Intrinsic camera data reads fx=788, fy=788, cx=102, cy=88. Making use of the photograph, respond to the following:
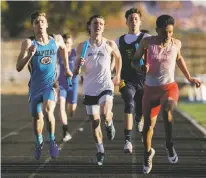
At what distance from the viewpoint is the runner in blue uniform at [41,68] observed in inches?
477

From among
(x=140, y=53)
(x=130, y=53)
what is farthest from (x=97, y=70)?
(x=140, y=53)

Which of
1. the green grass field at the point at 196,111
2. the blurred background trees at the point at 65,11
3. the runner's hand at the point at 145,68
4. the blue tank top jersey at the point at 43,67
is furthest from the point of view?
the blurred background trees at the point at 65,11

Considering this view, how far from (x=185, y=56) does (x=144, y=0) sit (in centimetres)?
1631

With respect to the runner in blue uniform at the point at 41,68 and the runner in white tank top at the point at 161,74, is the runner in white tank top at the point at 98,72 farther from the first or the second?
the runner in white tank top at the point at 161,74

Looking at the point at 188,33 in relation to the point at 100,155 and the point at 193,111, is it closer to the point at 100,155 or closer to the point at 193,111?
the point at 193,111

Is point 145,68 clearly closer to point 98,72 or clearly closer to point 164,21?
point 164,21

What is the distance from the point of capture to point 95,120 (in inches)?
491

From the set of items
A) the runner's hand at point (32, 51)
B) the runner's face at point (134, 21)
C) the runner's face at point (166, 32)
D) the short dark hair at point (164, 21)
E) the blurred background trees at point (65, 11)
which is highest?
the short dark hair at point (164, 21)

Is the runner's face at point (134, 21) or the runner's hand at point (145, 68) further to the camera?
the runner's face at point (134, 21)

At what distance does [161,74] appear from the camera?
11.0 metres

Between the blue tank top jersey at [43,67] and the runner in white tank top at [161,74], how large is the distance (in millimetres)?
1775

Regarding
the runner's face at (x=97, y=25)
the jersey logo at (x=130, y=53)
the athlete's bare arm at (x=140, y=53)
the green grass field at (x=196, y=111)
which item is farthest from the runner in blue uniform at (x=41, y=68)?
the green grass field at (x=196, y=111)

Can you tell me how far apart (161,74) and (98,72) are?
61.7 inches

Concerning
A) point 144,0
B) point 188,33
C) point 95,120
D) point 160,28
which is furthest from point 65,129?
point 144,0
